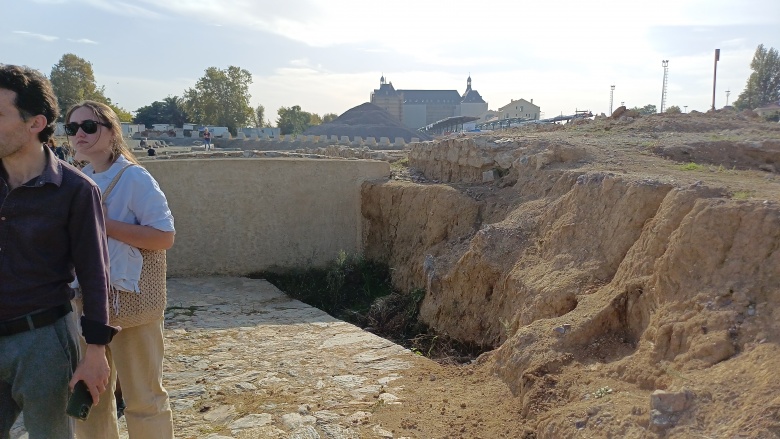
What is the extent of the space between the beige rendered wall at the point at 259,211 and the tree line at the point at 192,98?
109 feet

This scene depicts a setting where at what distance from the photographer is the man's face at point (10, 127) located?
227cm

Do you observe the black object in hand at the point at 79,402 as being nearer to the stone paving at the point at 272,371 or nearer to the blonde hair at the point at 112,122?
the blonde hair at the point at 112,122

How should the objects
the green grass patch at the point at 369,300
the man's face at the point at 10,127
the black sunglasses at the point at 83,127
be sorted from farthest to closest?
1. the green grass patch at the point at 369,300
2. the black sunglasses at the point at 83,127
3. the man's face at the point at 10,127

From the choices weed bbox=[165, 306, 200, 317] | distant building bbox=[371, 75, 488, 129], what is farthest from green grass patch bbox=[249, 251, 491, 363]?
distant building bbox=[371, 75, 488, 129]

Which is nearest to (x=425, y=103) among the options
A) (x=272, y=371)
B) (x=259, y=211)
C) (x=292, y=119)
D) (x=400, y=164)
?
(x=292, y=119)

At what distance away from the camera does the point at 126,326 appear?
2879 millimetres

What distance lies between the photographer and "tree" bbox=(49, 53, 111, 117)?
3966 centimetres

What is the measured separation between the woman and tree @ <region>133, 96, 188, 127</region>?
55019mm

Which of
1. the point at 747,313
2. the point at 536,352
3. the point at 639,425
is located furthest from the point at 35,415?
the point at 747,313

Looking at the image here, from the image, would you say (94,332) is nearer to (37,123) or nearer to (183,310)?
(37,123)

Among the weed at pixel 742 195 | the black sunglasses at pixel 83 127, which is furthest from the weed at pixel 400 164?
the black sunglasses at pixel 83 127

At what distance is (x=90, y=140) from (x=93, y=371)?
1.19 m

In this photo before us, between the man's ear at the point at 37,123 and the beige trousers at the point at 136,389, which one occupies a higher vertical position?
the man's ear at the point at 37,123

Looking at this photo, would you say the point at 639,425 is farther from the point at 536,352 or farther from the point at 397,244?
the point at 397,244
